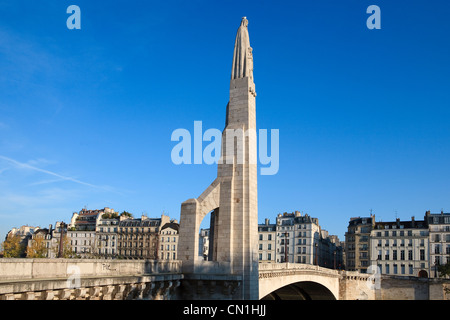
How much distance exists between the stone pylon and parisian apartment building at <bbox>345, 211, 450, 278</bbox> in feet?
231

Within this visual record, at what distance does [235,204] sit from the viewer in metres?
29.1

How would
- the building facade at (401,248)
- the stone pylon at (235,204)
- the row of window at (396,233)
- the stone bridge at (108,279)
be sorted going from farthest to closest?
1. the row of window at (396,233)
2. the building facade at (401,248)
3. the stone pylon at (235,204)
4. the stone bridge at (108,279)

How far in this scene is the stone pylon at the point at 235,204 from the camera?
89.8 ft

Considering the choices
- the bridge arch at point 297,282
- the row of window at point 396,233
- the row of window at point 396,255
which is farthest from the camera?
the row of window at point 396,233

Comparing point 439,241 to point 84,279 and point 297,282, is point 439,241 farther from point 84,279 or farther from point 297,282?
point 84,279

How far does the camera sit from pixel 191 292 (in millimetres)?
25922

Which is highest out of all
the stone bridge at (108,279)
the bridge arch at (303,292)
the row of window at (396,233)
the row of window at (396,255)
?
the row of window at (396,233)

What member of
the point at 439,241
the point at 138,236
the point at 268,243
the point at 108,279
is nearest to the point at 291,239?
the point at 268,243

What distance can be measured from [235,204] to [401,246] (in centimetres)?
7354

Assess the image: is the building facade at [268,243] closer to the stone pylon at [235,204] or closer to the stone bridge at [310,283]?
the stone bridge at [310,283]

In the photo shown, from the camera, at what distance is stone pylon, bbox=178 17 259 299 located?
27.4 metres

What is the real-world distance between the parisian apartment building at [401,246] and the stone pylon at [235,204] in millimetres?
70485

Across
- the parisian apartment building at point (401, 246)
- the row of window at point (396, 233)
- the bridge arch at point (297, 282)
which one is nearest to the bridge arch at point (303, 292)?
the bridge arch at point (297, 282)
